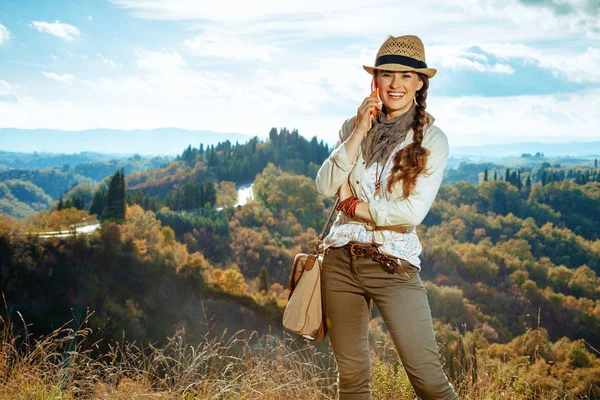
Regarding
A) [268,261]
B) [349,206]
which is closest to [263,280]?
[268,261]

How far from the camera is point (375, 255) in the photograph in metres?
1.93

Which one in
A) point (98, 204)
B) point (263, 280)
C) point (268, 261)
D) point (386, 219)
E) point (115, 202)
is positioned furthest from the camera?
point (268, 261)

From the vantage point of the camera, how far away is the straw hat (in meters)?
1.99

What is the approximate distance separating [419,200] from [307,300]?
0.57 meters

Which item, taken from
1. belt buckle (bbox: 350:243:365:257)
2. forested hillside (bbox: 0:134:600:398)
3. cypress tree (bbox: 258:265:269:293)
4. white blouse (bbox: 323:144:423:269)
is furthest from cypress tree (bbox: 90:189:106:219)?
belt buckle (bbox: 350:243:365:257)

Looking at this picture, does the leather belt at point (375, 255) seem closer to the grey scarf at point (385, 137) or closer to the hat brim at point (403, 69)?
the grey scarf at point (385, 137)

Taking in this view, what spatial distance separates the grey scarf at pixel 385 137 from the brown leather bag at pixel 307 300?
0.23m

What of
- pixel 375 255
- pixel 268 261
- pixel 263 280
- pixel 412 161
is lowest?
pixel 268 261

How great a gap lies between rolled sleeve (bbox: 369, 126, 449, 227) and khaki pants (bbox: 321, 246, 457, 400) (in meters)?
0.16

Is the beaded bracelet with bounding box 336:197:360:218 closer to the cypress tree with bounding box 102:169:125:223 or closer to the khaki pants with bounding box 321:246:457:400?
the khaki pants with bounding box 321:246:457:400

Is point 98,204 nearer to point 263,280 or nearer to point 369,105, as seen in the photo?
point 263,280

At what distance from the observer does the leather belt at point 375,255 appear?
1.90 m

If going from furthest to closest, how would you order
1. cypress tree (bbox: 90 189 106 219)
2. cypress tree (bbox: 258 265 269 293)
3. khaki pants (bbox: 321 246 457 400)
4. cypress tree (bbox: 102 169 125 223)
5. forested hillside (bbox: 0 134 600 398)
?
1. cypress tree (bbox: 90 189 106 219)
2. cypress tree (bbox: 102 169 125 223)
3. cypress tree (bbox: 258 265 269 293)
4. forested hillside (bbox: 0 134 600 398)
5. khaki pants (bbox: 321 246 457 400)

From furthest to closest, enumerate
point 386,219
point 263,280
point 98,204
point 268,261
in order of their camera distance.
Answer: point 268,261 → point 98,204 → point 263,280 → point 386,219
